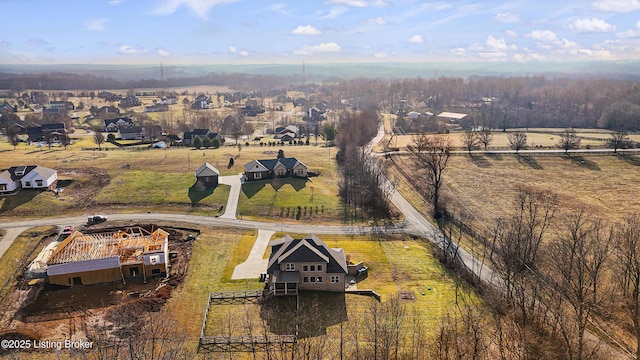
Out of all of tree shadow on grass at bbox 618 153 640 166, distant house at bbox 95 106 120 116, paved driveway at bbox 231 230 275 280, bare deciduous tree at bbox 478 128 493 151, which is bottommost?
paved driveway at bbox 231 230 275 280

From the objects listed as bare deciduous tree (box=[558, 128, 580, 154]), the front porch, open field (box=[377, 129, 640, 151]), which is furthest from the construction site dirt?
bare deciduous tree (box=[558, 128, 580, 154])

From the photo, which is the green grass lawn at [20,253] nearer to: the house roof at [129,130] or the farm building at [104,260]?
the farm building at [104,260]

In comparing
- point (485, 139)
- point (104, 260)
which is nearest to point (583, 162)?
point (485, 139)

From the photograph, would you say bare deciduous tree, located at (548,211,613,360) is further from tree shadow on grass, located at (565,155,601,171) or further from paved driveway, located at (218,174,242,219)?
paved driveway, located at (218,174,242,219)

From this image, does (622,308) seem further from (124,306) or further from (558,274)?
(124,306)

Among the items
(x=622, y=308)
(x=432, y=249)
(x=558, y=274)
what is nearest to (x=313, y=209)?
(x=432, y=249)

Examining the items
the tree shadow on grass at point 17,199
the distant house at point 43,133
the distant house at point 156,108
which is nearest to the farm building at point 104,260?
the tree shadow on grass at point 17,199

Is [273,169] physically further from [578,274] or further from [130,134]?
[130,134]
